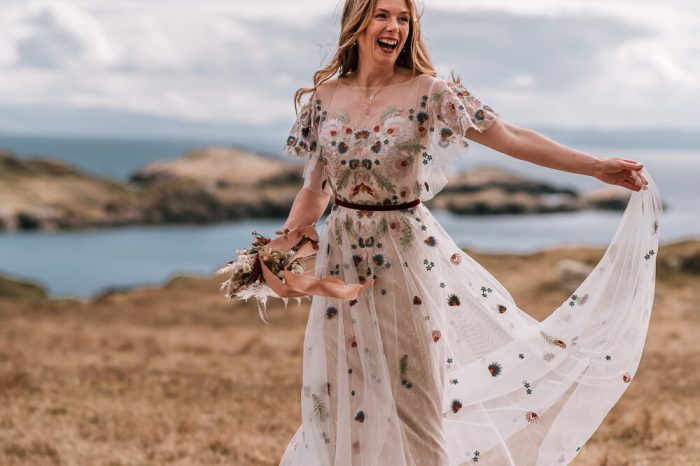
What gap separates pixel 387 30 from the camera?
13.8 feet

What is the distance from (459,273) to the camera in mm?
4578

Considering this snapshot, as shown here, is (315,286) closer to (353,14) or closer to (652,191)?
(353,14)

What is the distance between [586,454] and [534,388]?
2.31 m

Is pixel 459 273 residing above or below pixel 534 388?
above

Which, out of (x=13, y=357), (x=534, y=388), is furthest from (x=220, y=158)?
(x=534, y=388)

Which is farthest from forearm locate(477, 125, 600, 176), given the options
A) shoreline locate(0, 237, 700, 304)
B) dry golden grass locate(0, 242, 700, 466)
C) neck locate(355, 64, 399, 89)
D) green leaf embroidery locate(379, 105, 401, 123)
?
shoreline locate(0, 237, 700, 304)

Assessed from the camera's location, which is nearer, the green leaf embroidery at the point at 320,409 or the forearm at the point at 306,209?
the green leaf embroidery at the point at 320,409

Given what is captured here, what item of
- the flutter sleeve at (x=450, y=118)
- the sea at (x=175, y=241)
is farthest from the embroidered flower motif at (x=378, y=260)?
the sea at (x=175, y=241)

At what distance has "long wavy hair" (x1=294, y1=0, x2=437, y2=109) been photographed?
14.0 ft

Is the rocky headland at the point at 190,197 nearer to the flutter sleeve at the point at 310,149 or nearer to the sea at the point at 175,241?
the sea at the point at 175,241

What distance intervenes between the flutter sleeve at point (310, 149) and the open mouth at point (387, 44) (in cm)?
56

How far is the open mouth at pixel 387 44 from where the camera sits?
424 cm

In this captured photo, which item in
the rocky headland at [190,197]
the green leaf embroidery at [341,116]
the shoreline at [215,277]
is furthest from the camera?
the rocky headland at [190,197]

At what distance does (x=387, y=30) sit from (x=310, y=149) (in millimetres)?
828
